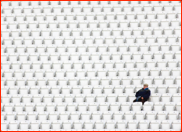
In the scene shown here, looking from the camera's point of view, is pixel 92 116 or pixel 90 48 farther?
pixel 90 48

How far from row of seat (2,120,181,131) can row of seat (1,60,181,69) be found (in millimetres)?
1228

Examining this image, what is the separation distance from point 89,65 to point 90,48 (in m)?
0.42

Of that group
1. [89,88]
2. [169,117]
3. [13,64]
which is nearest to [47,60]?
[13,64]

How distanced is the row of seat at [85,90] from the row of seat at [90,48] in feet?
2.84

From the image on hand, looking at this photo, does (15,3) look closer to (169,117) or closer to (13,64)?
(13,64)

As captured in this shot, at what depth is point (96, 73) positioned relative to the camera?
23.5ft

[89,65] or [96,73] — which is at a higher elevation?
[89,65]

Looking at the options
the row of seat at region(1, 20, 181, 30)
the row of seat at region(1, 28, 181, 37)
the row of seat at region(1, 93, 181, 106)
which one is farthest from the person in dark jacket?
the row of seat at region(1, 20, 181, 30)

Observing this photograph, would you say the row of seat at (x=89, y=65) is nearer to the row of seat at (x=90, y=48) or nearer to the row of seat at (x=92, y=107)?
the row of seat at (x=90, y=48)

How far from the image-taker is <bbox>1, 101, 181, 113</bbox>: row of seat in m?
6.53

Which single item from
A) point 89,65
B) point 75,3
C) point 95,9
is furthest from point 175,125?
point 75,3

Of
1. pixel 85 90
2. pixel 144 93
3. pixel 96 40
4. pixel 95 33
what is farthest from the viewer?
pixel 95 33

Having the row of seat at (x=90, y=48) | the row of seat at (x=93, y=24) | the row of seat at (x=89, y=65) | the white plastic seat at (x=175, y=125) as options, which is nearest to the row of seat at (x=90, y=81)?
the row of seat at (x=89, y=65)

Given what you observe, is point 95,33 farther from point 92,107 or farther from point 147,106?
point 147,106
